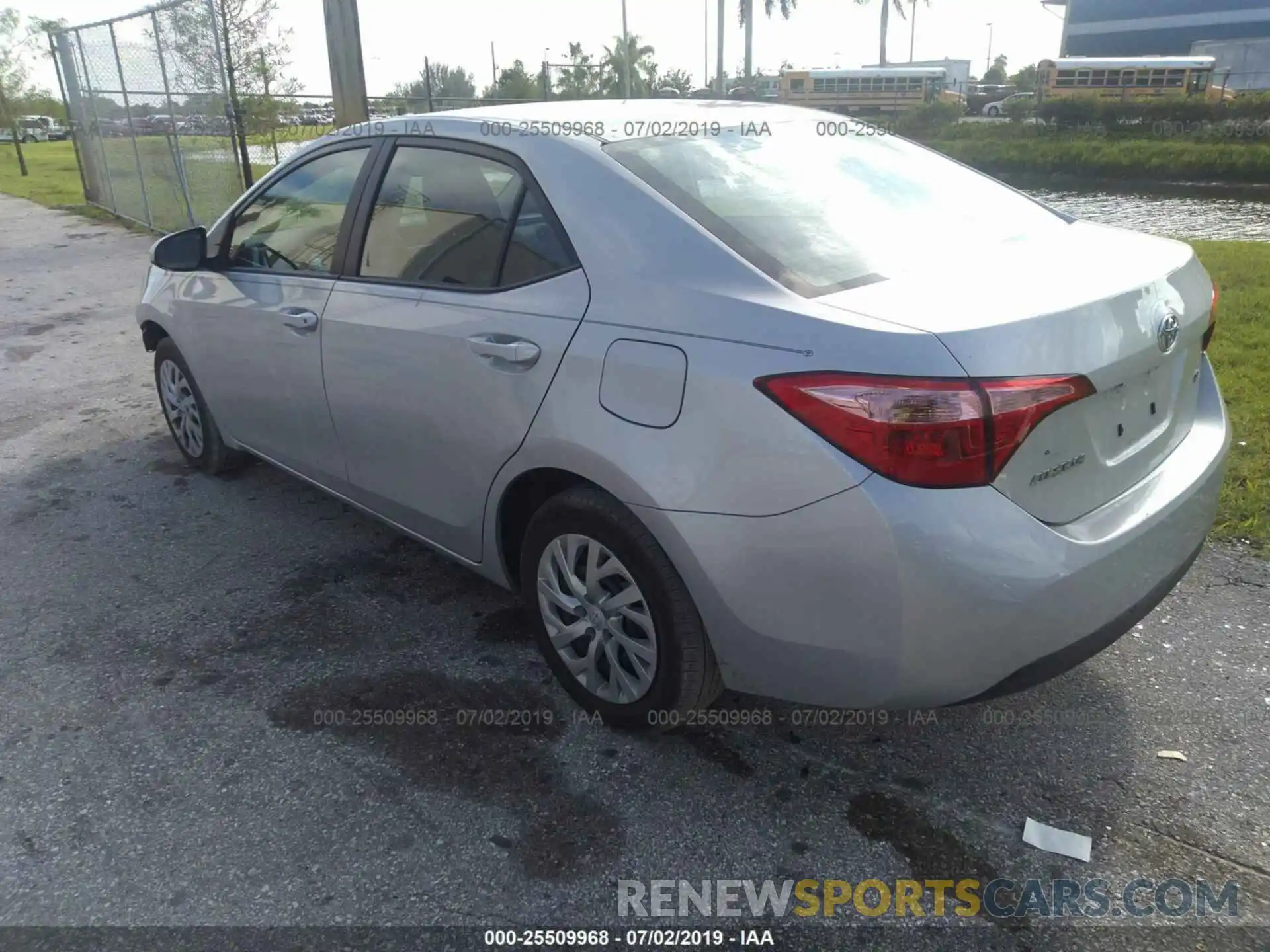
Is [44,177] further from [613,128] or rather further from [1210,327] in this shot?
[1210,327]

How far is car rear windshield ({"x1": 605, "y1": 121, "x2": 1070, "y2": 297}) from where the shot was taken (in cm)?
240

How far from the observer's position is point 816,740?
2.78 metres

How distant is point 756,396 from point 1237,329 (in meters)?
5.71

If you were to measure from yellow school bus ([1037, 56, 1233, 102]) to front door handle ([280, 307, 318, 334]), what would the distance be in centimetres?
3579

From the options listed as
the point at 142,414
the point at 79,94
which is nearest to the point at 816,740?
the point at 142,414

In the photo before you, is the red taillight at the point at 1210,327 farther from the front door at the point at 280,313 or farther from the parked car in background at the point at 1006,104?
the parked car in background at the point at 1006,104

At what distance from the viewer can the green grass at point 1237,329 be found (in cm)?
402

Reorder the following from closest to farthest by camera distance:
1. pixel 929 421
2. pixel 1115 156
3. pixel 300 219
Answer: pixel 929 421 → pixel 300 219 → pixel 1115 156

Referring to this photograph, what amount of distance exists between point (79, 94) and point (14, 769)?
16.1 m

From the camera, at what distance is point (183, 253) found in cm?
A: 407

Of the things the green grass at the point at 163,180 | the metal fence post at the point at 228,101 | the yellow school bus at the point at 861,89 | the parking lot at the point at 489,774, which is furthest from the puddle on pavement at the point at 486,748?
the yellow school bus at the point at 861,89

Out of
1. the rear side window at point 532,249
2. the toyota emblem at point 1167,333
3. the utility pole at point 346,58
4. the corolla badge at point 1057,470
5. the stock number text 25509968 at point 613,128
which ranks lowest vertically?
the corolla badge at point 1057,470

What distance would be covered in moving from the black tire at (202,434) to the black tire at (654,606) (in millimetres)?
2556

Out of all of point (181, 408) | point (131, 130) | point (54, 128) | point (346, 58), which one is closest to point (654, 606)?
point (181, 408)
